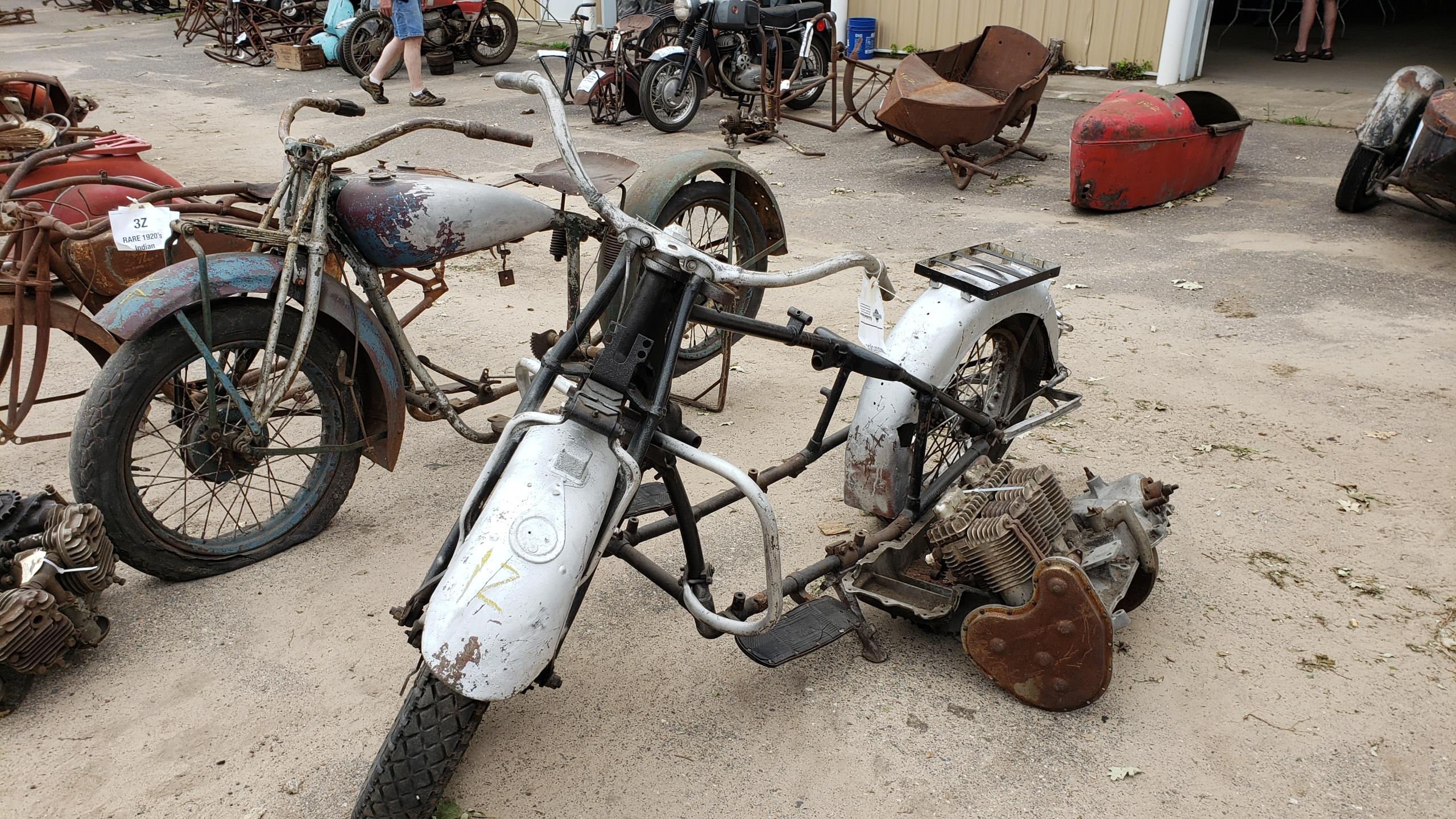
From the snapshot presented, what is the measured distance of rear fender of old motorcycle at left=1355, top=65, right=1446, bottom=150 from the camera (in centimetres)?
613

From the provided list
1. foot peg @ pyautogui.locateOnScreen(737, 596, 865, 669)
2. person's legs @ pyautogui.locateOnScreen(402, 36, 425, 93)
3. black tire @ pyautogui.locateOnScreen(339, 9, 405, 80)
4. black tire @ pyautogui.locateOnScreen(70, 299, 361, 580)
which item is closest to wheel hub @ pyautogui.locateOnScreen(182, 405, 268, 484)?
black tire @ pyautogui.locateOnScreen(70, 299, 361, 580)

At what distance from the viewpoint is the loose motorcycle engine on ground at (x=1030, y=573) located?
8.23 ft

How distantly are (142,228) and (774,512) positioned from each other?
195 cm

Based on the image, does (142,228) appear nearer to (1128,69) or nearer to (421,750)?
(421,750)

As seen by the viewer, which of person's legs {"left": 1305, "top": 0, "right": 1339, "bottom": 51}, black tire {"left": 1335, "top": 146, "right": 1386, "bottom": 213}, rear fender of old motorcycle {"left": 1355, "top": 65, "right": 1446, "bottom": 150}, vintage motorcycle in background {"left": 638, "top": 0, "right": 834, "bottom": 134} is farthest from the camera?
person's legs {"left": 1305, "top": 0, "right": 1339, "bottom": 51}

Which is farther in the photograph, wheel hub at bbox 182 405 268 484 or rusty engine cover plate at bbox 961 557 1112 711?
wheel hub at bbox 182 405 268 484

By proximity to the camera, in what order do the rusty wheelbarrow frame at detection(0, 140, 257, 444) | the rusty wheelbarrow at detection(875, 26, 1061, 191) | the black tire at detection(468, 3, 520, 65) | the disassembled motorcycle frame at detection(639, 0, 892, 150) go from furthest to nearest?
the black tire at detection(468, 3, 520, 65) < the disassembled motorcycle frame at detection(639, 0, 892, 150) < the rusty wheelbarrow at detection(875, 26, 1061, 191) < the rusty wheelbarrow frame at detection(0, 140, 257, 444)

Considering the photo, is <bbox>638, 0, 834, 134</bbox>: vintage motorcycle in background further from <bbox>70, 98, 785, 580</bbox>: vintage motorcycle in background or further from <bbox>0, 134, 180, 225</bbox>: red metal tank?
<bbox>70, 98, 785, 580</bbox>: vintage motorcycle in background

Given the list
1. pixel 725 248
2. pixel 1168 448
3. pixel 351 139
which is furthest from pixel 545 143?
pixel 1168 448

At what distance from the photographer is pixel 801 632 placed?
105 inches

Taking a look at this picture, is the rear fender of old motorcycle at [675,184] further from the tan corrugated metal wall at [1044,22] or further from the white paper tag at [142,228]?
the tan corrugated metal wall at [1044,22]

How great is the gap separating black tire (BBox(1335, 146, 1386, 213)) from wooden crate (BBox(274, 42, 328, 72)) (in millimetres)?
11116

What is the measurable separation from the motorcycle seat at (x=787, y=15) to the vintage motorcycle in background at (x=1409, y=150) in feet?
16.5

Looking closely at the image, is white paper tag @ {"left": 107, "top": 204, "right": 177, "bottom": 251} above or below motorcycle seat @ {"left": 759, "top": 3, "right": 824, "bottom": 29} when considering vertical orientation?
below
